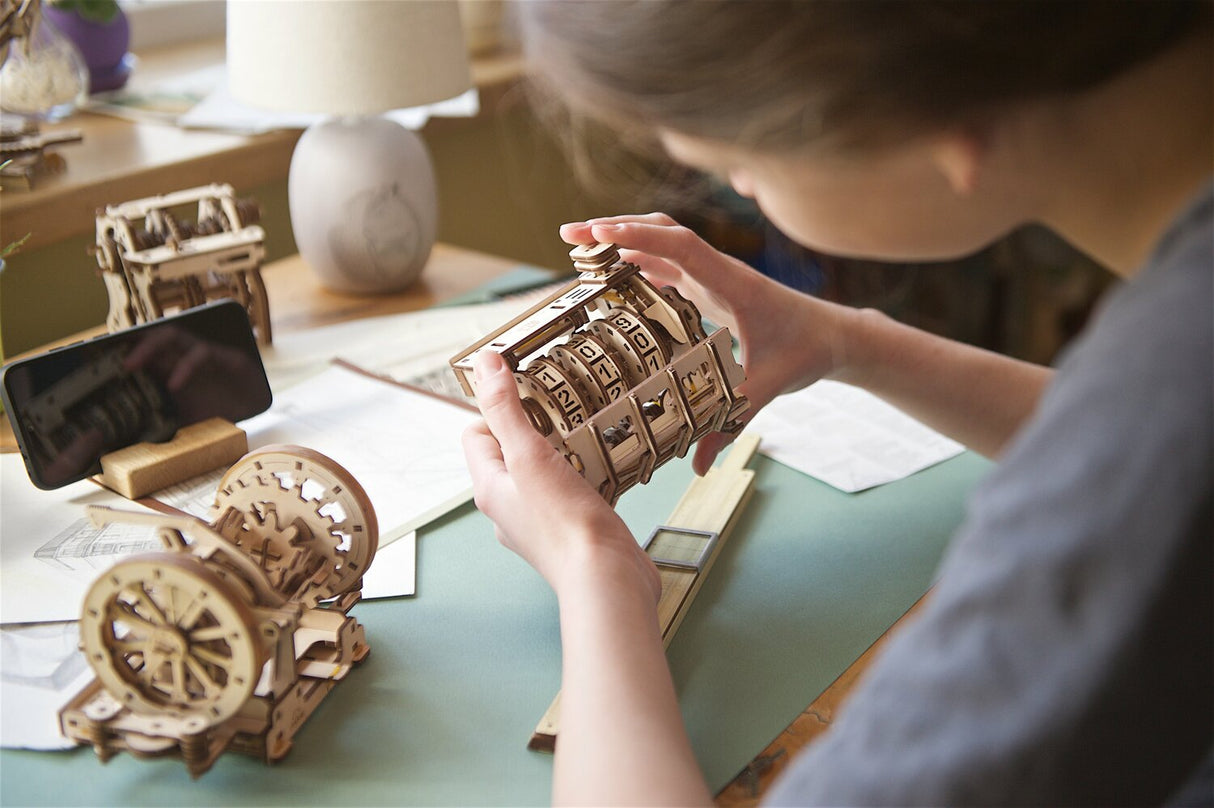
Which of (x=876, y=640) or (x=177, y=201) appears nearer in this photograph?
(x=876, y=640)

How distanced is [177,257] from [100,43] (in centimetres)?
87

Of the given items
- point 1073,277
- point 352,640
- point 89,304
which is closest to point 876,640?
point 352,640

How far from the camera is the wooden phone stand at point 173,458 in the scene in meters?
1.02

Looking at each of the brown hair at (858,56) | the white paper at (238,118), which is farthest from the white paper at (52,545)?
the white paper at (238,118)

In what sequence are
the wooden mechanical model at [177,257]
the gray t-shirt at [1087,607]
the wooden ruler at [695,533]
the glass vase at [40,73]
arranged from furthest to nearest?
the glass vase at [40,73] → the wooden mechanical model at [177,257] → the wooden ruler at [695,533] → the gray t-shirt at [1087,607]

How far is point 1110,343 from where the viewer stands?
480mm

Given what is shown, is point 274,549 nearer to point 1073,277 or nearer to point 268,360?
point 268,360

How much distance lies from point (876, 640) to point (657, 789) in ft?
0.92

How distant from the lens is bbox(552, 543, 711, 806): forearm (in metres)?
0.62

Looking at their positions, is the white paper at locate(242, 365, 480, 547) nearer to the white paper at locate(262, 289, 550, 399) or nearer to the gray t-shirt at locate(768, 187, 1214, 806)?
the white paper at locate(262, 289, 550, 399)

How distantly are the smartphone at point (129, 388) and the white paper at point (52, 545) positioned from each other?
0.03 metres

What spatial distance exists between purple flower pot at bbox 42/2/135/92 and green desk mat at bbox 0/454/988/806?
128cm

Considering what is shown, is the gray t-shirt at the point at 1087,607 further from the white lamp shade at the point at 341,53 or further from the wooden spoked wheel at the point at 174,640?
the white lamp shade at the point at 341,53

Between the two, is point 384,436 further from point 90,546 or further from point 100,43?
point 100,43
